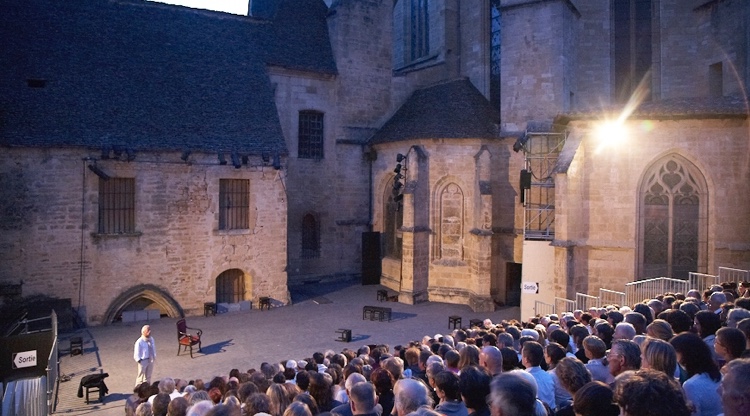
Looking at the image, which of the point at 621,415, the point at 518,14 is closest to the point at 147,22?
the point at 518,14

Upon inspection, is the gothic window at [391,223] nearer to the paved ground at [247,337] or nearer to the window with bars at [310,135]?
the paved ground at [247,337]

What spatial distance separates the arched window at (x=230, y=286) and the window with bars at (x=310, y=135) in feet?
22.1

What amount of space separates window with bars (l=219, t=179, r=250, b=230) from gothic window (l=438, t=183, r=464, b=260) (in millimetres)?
8078

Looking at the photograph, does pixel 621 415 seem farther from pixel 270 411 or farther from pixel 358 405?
pixel 270 411

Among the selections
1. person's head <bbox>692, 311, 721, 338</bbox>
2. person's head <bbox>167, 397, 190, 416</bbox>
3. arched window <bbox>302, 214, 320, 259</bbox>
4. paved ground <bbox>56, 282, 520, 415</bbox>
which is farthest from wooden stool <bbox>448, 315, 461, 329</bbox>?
person's head <bbox>167, 397, 190, 416</bbox>

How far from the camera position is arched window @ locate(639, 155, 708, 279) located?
1684cm

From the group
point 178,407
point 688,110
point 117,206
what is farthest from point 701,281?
point 117,206

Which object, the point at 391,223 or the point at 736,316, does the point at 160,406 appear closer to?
the point at 736,316

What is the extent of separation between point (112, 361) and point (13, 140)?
803 centimetres

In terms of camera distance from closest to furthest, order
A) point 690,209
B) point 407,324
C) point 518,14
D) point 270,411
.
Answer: point 270,411
point 690,209
point 407,324
point 518,14

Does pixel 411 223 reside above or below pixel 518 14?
below

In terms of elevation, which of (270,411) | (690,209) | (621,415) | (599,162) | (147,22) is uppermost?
(147,22)

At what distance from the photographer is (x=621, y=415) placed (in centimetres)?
337

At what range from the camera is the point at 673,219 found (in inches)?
678
